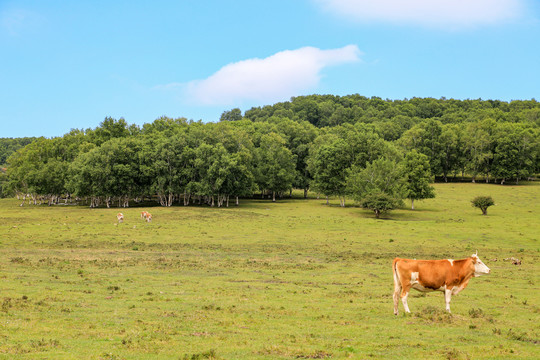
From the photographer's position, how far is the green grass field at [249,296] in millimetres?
13398

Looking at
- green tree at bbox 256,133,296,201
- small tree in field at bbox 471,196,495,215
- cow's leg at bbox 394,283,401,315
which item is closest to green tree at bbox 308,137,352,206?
green tree at bbox 256,133,296,201

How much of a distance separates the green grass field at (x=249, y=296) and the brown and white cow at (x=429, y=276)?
0.99 metres

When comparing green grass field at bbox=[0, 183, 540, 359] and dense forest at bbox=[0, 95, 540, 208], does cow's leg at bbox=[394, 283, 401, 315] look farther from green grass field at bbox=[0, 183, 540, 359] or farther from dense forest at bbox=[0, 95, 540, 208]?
dense forest at bbox=[0, 95, 540, 208]

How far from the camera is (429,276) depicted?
1786cm

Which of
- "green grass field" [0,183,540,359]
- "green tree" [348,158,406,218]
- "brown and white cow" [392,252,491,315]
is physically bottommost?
"green grass field" [0,183,540,359]

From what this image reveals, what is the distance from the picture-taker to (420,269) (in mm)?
17859

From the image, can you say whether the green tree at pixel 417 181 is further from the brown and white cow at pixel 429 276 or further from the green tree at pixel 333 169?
the brown and white cow at pixel 429 276

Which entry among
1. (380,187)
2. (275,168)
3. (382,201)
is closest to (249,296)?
(382,201)

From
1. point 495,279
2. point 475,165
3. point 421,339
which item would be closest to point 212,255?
point 495,279

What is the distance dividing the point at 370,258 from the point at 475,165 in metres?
98.9

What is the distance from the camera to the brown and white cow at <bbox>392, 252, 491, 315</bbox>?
1781 cm

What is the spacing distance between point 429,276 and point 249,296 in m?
8.99

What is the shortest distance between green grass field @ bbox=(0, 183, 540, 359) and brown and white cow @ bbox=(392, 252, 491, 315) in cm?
99

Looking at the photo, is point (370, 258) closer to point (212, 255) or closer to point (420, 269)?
point (212, 255)
